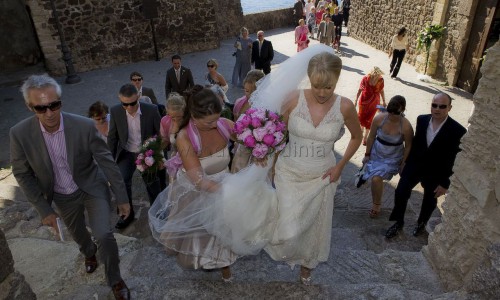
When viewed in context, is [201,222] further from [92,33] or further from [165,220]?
[92,33]

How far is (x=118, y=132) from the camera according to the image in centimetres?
465

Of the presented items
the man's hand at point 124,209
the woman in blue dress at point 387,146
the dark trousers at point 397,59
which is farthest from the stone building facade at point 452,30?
the man's hand at point 124,209

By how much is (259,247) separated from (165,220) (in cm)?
83

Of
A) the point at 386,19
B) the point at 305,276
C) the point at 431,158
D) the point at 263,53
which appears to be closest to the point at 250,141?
the point at 305,276

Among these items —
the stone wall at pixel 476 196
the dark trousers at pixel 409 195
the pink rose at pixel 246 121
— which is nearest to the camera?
→ the stone wall at pixel 476 196

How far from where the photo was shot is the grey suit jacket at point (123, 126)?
4.60 m

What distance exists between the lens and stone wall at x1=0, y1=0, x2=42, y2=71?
40.4 feet

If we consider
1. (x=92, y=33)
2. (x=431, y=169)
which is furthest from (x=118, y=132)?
(x=92, y=33)

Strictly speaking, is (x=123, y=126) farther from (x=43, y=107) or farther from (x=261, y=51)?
(x=261, y=51)

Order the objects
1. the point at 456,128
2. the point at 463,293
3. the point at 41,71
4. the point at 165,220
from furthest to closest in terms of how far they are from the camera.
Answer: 1. the point at 41,71
2. the point at 456,128
3. the point at 165,220
4. the point at 463,293

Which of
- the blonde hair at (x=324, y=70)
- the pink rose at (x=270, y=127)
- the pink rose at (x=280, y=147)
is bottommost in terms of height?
the pink rose at (x=280, y=147)

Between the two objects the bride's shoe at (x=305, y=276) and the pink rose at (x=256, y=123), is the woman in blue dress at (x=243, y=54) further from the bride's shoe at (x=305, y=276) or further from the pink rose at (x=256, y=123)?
the bride's shoe at (x=305, y=276)

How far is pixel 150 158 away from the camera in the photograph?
4.18 m

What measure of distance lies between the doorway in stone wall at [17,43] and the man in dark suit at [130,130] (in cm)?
963
